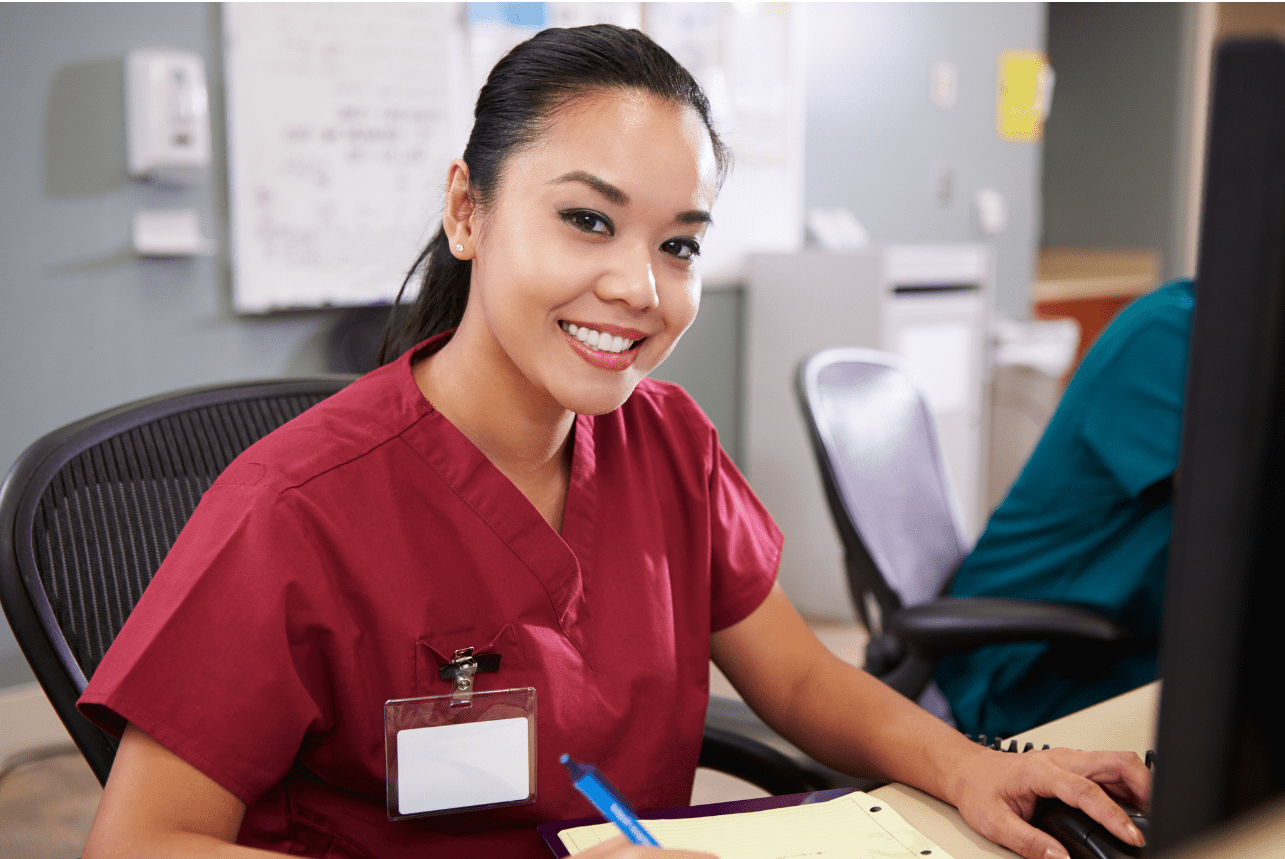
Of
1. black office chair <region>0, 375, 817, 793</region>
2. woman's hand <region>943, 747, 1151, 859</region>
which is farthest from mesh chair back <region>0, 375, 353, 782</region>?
woman's hand <region>943, 747, 1151, 859</region>

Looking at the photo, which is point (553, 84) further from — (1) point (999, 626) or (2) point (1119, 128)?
(2) point (1119, 128)

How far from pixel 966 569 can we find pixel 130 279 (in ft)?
5.80

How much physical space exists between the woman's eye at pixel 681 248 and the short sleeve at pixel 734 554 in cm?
24

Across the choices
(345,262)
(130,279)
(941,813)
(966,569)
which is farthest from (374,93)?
(941,813)

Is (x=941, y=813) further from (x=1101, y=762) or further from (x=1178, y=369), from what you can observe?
(x=1178, y=369)

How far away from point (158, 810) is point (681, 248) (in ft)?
1.78

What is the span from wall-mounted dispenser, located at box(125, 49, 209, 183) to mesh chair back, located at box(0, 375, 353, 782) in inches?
56.2

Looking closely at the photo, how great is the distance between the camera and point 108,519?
35.1 inches

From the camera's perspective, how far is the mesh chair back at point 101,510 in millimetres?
801

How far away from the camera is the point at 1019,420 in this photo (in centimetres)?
408

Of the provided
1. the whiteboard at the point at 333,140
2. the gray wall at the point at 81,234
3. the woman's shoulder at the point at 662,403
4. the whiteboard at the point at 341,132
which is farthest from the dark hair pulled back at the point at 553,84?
the gray wall at the point at 81,234

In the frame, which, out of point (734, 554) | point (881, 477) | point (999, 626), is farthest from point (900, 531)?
point (734, 554)

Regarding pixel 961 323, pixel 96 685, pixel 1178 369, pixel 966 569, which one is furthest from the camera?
pixel 961 323

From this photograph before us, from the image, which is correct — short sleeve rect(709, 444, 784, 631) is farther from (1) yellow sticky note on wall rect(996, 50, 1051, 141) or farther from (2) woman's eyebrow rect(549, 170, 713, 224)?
(1) yellow sticky note on wall rect(996, 50, 1051, 141)
